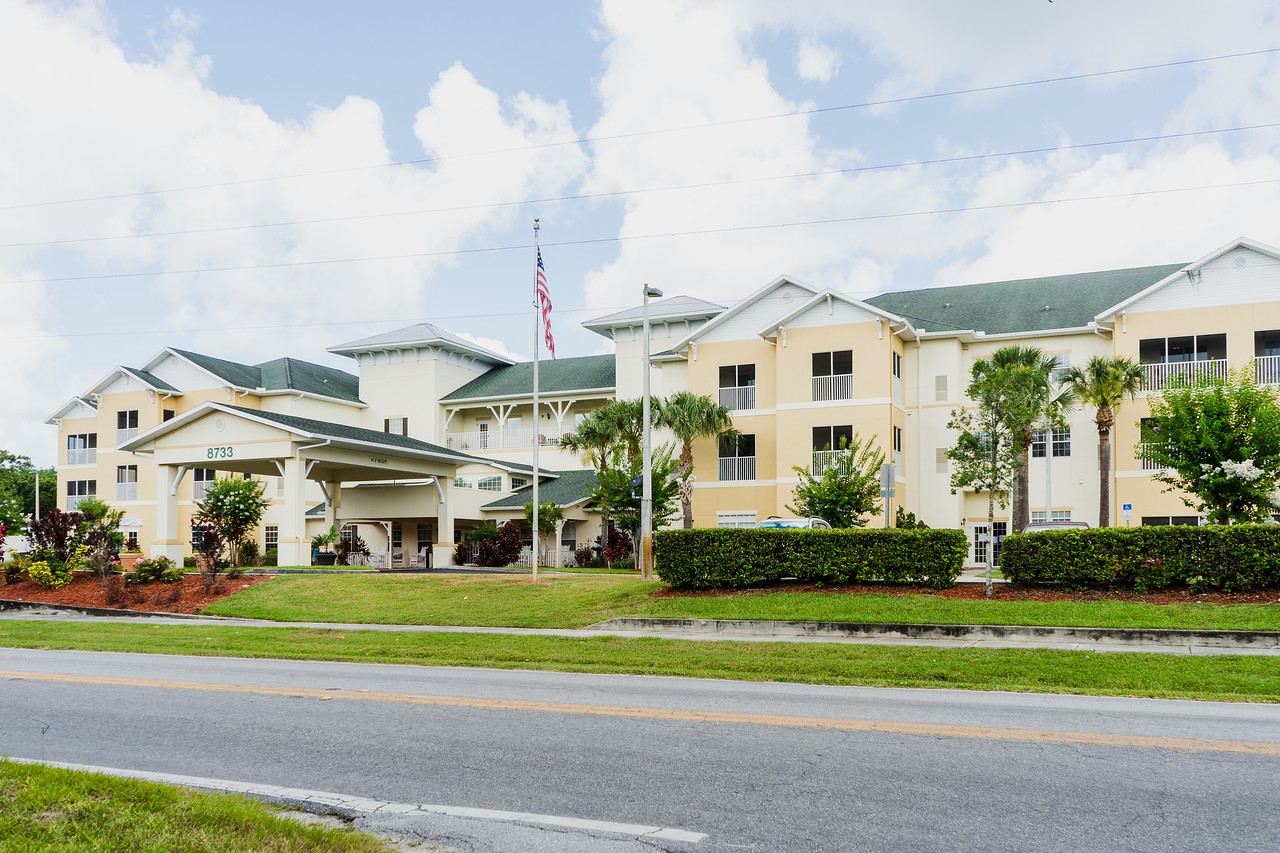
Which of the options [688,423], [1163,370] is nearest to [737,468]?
[688,423]

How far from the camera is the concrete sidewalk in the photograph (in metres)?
14.7

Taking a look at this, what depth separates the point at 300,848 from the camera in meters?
5.30

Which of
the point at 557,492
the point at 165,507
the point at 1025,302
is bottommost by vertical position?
the point at 165,507

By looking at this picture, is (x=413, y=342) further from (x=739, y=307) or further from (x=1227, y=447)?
(x=1227, y=447)

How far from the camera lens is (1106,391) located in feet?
106

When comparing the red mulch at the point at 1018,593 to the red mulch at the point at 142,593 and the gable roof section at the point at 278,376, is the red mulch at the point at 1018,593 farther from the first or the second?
the gable roof section at the point at 278,376

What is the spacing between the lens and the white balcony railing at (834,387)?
35594 mm

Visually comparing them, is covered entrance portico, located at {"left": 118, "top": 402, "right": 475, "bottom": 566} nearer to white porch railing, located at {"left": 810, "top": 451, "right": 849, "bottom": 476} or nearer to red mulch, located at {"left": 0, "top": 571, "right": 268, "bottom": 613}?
red mulch, located at {"left": 0, "top": 571, "right": 268, "bottom": 613}

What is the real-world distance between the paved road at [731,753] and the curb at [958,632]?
505 cm

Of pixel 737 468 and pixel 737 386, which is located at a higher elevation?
pixel 737 386

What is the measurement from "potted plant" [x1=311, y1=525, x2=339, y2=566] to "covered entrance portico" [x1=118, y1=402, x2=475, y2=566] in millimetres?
3772

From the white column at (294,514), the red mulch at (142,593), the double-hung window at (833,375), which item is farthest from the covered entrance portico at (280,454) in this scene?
the double-hung window at (833,375)

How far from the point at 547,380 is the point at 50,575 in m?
27.5

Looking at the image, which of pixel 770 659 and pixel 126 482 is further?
pixel 126 482
